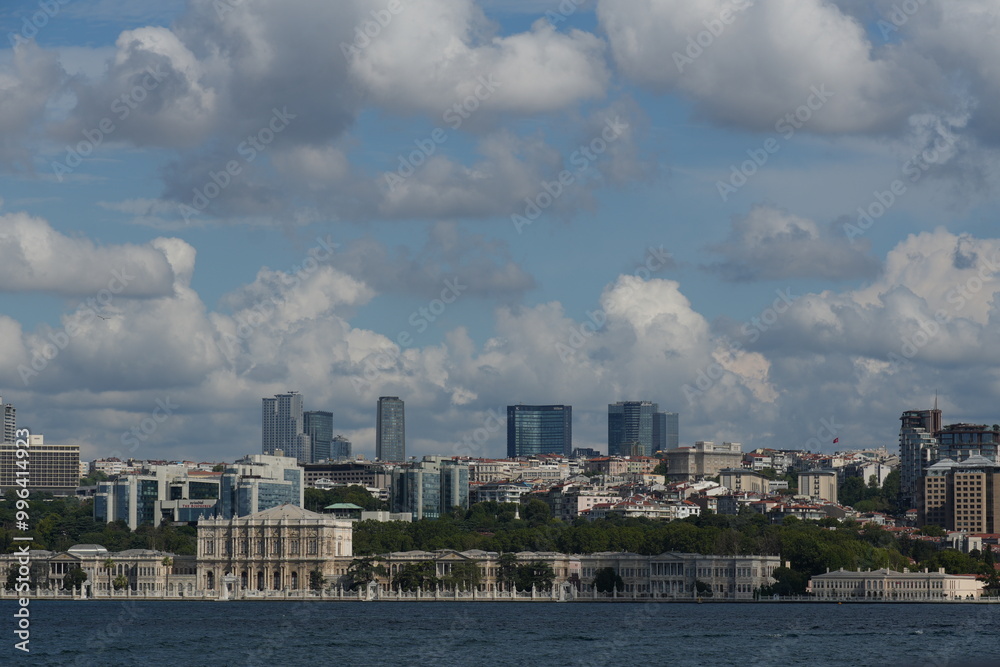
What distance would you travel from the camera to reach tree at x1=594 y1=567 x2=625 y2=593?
13188 cm

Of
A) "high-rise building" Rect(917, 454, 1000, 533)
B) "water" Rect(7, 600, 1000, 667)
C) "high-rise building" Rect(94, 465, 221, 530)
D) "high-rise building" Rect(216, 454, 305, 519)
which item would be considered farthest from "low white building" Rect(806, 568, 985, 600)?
"high-rise building" Rect(94, 465, 221, 530)

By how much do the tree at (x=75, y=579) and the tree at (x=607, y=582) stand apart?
36.2 meters

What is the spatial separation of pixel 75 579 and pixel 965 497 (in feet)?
283

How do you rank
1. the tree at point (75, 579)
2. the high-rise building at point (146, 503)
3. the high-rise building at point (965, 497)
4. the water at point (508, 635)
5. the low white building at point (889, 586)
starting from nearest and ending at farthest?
the water at point (508, 635) < the low white building at point (889, 586) < the tree at point (75, 579) < the high-rise building at point (965, 497) < the high-rise building at point (146, 503)

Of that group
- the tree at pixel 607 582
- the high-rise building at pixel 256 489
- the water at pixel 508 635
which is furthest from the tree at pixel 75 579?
the tree at pixel 607 582

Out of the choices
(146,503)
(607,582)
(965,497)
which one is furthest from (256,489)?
(965,497)

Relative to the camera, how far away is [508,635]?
83.8 meters

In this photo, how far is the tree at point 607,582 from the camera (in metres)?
132

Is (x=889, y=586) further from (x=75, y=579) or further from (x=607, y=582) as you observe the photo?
(x=75, y=579)

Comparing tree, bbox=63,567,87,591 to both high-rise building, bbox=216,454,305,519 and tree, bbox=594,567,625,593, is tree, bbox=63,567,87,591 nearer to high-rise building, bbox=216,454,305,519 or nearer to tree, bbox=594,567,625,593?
high-rise building, bbox=216,454,305,519

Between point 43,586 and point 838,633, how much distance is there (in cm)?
7243

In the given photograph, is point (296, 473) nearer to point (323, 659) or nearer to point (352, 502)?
point (352, 502)

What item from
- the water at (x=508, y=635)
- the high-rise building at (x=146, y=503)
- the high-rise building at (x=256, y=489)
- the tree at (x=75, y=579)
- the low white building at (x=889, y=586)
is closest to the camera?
the water at (x=508, y=635)

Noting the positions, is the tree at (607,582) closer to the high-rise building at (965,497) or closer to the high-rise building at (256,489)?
the high-rise building at (256,489)
